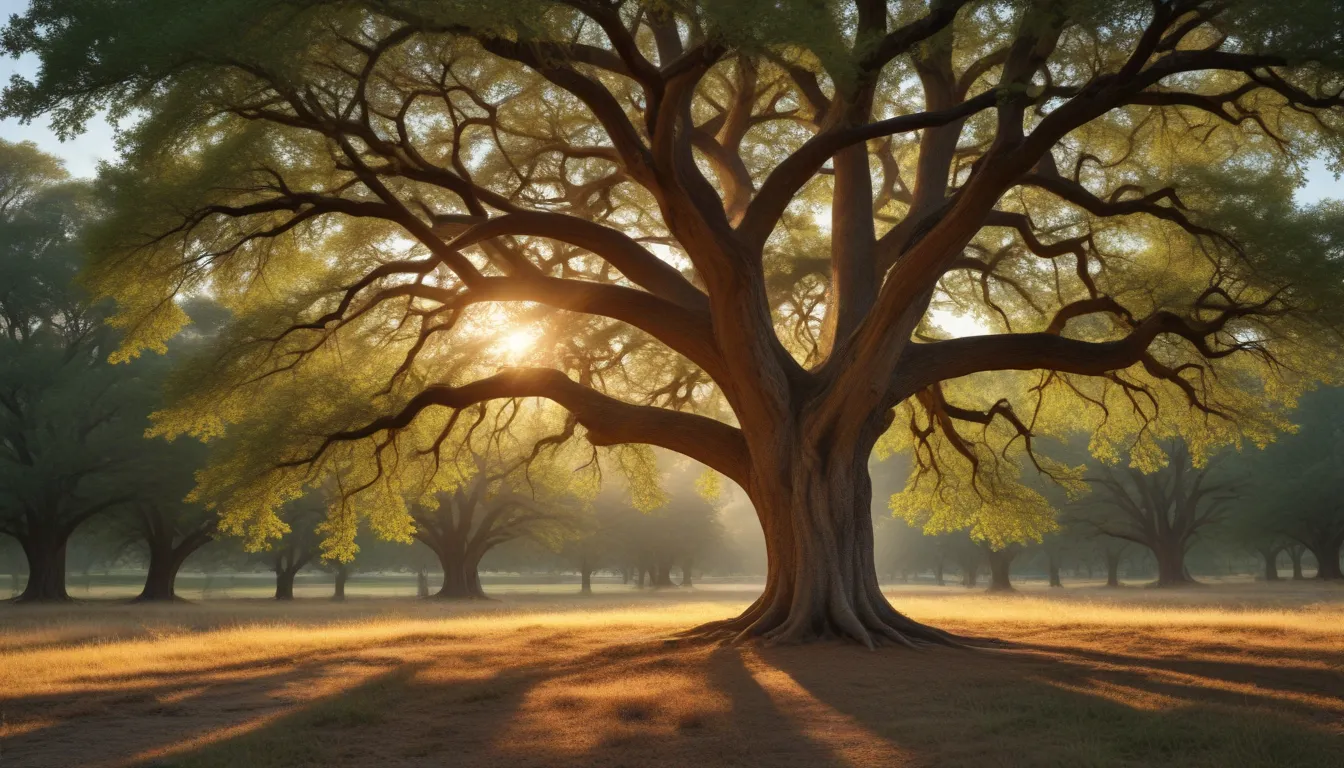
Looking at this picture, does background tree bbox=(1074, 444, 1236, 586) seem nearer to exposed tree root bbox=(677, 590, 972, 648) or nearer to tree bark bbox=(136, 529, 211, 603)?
exposed tree root bbox=(677, 590, 972, 648)

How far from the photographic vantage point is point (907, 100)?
60.6 feet

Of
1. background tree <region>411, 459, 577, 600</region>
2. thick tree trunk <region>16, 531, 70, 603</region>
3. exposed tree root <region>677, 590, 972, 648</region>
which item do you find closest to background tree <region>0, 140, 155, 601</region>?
thick tree trunk <region>16, 531, 70, 603</region>

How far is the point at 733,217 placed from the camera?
16.6 meters

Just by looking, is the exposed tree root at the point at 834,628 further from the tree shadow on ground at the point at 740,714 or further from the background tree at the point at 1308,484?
the background tree at the point at 1308,484

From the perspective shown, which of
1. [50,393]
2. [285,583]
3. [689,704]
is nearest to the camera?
[689,704]

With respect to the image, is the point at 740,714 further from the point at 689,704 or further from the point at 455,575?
the point at 455,575

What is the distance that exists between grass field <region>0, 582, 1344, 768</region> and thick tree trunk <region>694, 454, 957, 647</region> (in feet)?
2.92

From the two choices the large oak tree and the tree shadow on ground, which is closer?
the tree shadow on ground

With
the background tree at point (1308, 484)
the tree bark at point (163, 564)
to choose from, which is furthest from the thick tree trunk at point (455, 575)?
the background tree at point (1308, 484)

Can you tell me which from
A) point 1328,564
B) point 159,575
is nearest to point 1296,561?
point 1328,564

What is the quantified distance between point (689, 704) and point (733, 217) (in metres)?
9.82

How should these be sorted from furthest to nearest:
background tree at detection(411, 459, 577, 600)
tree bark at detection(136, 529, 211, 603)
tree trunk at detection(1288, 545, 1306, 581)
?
1. tree trunk at detection(1288, 545, 1306, 581)
2. background tree at detection(411, 459, 577, 600)
3. tree bark at detection(136, 529, 211, 603)

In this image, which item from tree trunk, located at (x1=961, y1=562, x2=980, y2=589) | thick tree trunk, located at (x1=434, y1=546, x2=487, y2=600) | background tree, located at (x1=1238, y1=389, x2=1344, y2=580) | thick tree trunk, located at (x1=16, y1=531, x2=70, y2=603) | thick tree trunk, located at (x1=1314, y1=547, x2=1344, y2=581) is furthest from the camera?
tree trunk, located at (x1=961, y1=562, x2=980, y2=589)

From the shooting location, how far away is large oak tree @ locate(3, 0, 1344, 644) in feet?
34.1
